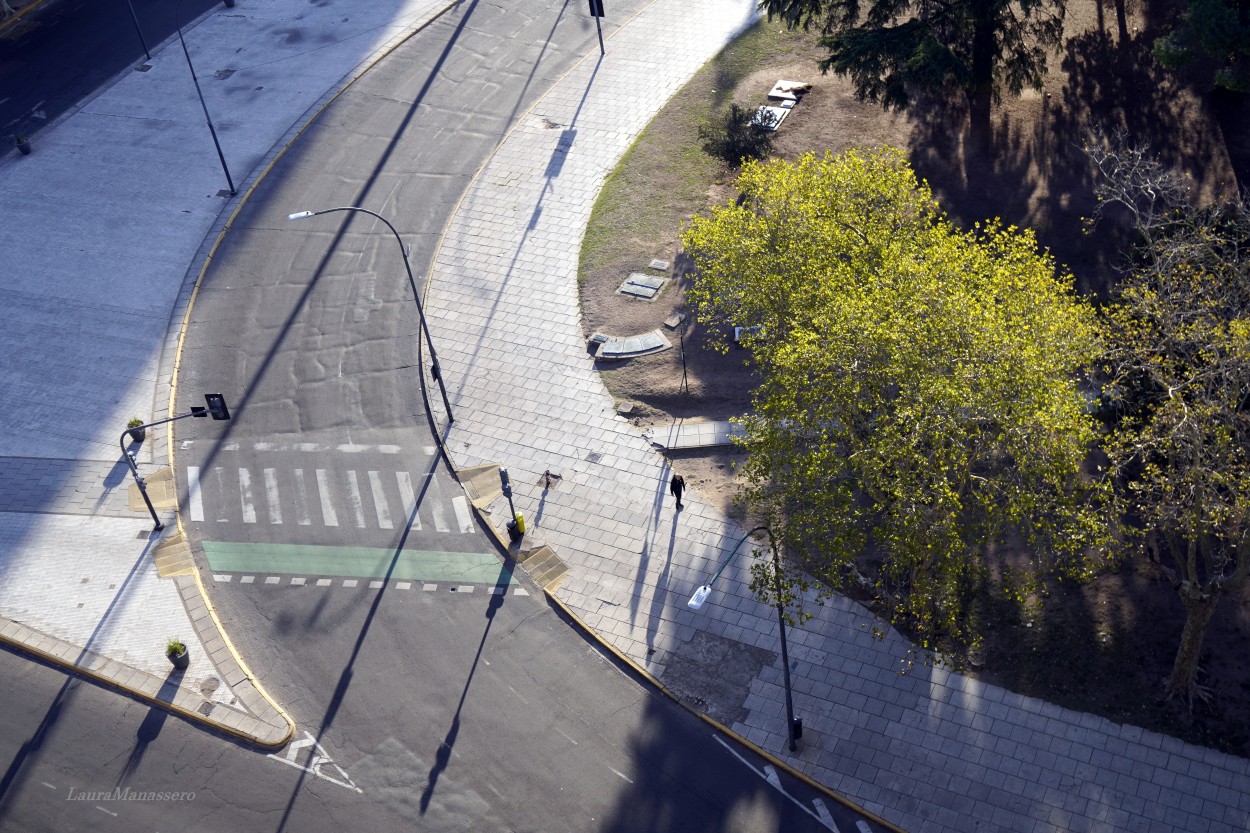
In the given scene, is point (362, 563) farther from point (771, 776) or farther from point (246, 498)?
point (771, 776)

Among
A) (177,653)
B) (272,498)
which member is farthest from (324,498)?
(177,653)

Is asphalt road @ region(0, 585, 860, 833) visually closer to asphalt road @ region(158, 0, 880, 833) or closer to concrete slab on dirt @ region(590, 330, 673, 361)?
asphalt road @ region(158, 0, 880, 833)

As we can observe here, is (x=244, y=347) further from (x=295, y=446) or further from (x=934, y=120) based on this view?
(x=934, y=120)

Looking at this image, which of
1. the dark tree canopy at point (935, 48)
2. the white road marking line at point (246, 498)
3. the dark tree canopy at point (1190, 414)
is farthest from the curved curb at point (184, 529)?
the dark tree canopy at point (1190, 414)

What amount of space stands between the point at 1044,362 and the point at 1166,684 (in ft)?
33.0

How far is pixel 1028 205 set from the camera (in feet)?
156

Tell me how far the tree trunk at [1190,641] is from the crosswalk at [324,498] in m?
20.9

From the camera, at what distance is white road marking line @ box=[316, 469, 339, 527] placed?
3894 centimetres

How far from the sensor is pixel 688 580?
120 ft

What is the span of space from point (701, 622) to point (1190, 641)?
13.0 m

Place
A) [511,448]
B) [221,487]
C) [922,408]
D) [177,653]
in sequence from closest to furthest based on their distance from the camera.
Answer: [922,408] < [177,653] < [221,487] < [511,448]

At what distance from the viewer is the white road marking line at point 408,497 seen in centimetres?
3888

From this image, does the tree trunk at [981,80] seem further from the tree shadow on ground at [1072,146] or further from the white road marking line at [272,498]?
the white road marking line at [272,498]

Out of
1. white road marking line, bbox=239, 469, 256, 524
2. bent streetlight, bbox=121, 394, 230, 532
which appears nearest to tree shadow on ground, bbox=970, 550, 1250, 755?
white road marking line, bbox=239, 469, 256, 524
